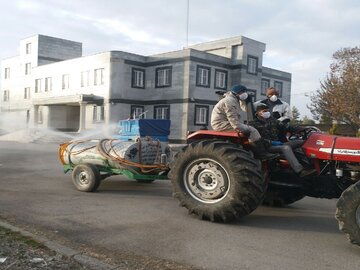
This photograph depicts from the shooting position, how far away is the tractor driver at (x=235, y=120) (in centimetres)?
689

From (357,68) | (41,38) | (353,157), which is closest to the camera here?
(353,157)

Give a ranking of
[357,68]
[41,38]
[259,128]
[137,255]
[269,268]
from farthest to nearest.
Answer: [41,38]
[357,68]
[259,128]
[137,255]
[269,268]

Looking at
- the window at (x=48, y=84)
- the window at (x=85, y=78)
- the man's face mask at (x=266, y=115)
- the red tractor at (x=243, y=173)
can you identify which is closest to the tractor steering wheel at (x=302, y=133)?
the red tractor at (x=243, y=173)

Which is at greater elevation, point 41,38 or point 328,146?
point 41,38

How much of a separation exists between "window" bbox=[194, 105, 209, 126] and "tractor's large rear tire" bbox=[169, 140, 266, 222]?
98.7 feet

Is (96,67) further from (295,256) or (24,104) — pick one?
(295,256)

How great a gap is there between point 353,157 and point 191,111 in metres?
30.7

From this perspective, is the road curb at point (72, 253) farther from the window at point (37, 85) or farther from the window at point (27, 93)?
the window at point (27, 93)

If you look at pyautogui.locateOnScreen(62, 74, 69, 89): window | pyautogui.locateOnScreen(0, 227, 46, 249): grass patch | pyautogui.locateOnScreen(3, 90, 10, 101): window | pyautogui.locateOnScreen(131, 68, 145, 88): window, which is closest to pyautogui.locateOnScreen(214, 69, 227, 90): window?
pyautogui.locateOnScreen(131, 68, 145, 88): window

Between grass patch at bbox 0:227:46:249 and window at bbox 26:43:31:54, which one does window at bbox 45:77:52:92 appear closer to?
window at bbox 26:43:31:54

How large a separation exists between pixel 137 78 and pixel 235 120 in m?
33.2

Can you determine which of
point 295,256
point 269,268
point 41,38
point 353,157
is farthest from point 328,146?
point 41,38

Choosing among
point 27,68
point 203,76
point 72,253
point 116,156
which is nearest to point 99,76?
→ point 203,76

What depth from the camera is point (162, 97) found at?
38688 millimetres
